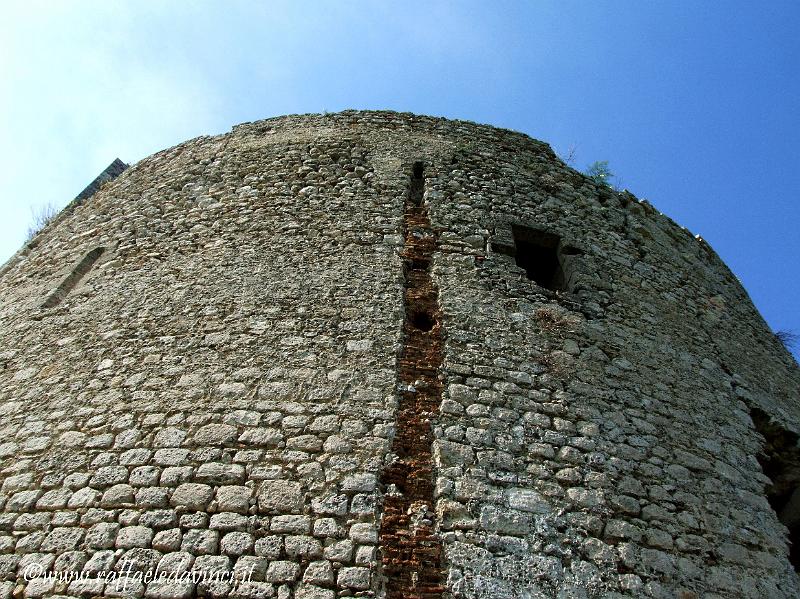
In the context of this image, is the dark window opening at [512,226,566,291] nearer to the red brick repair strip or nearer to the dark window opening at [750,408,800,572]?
the red brick repair strip

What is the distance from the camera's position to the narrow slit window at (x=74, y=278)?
5820mm

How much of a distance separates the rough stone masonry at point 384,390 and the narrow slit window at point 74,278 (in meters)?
0.02

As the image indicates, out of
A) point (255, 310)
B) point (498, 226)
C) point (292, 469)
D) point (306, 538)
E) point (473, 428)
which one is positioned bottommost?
point (306, 538)

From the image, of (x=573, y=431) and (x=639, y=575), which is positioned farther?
(x=573, y=431)

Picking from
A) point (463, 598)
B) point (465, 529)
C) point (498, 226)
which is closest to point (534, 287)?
point (498, 226)

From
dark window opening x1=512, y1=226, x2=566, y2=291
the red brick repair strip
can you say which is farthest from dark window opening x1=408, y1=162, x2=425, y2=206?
dark window opening x1=512, y1=226, x2=566, y2=291

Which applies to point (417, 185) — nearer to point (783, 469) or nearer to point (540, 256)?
point (540, 256)

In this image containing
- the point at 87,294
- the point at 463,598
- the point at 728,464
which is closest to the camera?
the point at 463,598

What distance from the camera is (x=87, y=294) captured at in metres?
5.65

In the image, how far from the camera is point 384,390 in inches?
168

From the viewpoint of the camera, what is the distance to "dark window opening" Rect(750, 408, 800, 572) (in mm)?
5410

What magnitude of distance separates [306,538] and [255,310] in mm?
1944

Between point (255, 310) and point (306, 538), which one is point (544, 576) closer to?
point (306, 538)

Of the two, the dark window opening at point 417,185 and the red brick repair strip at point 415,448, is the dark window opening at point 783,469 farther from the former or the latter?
the dark window opening at point 417,185
